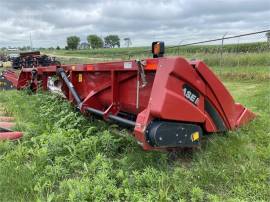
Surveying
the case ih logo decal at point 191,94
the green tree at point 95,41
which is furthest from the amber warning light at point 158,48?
the green tree at point 95,41

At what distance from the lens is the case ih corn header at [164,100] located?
3.49 meters

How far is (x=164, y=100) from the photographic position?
344cm

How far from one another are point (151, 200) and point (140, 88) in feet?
5.09

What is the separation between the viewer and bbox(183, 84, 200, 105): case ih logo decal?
3.65 metres

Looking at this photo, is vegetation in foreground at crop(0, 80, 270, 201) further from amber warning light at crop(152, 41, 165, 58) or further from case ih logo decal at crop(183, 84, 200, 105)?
amber warning light at crop(152, 41, 165, 58)

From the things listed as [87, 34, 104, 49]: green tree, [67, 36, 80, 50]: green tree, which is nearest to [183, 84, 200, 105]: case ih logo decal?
[87, 34, 104, 49]: green tree

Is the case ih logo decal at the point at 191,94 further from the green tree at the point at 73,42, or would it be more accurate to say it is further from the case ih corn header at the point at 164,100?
the green tree at the point at 73,42

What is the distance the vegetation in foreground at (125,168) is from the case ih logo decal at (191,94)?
2.22ft

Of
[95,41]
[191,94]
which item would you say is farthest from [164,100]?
[95,41]

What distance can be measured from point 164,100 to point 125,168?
3.10 ft

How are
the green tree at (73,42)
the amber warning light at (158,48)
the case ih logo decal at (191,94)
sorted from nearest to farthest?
the case ih logo decal at (191,94), the amber warning light at (158,48), the green tree at (73,42)

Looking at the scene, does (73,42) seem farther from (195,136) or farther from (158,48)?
(195,136)

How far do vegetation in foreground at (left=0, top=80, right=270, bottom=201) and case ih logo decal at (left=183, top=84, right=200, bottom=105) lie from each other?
2.22 feet

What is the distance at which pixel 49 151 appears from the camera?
4367mm
